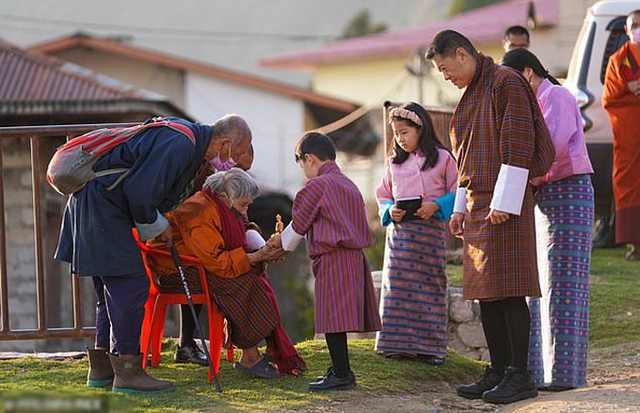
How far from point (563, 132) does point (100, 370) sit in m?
2.63

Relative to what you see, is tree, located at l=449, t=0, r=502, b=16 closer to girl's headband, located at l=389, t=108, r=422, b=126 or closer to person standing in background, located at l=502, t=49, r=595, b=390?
girl's headband, located at l=389, t=108, r=422, b=126

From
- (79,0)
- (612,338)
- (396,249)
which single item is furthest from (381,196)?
(79,0)

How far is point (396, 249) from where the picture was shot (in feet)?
22.0

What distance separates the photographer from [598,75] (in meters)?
10.0

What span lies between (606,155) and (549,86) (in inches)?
161

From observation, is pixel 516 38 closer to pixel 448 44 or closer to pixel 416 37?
pixel 448 44

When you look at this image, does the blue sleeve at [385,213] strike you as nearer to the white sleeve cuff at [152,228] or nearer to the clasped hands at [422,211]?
the clasped hands at [422,211]

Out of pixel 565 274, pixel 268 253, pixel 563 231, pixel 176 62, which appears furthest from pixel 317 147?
pixel 176 62

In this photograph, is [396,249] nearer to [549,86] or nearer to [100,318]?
[549,86]

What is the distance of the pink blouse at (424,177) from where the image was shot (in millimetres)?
6555

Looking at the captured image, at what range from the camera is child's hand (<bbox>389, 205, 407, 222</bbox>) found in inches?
259

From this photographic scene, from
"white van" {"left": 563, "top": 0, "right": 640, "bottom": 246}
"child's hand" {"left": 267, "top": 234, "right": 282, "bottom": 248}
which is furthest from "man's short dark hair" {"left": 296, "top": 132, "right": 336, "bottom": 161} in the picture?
"white van" {"left": 563, "top": 0, "right": 640, "bottom": 246}

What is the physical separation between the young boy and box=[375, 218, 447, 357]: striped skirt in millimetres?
644

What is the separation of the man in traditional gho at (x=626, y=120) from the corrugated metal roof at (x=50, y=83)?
6.50 metres
